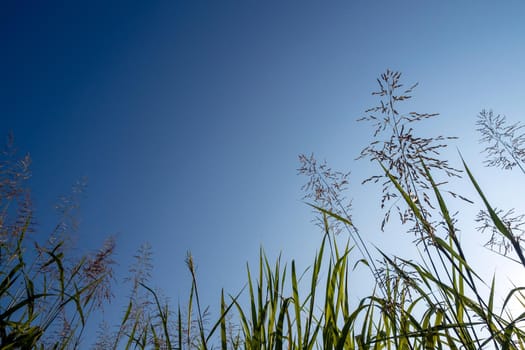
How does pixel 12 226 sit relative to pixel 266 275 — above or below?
above

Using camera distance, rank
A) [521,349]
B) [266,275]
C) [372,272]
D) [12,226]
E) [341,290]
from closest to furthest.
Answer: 1. [521,349]
2. [372,272]
3. [341,290]
4. [266,275]
5. [12,226]

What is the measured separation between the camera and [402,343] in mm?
1361

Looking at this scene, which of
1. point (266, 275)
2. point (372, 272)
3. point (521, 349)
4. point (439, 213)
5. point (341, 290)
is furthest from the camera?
point (266, 275)

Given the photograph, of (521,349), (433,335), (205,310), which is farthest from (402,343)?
(205,310)

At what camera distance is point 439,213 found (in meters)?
1.16

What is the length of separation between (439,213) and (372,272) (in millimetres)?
444

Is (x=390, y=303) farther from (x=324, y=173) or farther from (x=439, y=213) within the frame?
(x=324, y=173)

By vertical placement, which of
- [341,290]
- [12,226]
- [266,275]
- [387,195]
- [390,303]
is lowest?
[390,303]

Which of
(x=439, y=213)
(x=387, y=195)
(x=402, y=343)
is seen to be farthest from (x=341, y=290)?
(x=439, y=213)

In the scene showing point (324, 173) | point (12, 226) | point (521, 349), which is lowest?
point (521, 349)

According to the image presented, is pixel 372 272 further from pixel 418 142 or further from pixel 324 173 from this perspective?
pixel 324 173

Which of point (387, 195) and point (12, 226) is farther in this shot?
point (12, 226)

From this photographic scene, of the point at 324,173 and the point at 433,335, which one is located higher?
the point at 324,173

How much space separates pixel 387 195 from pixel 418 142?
0.27m
